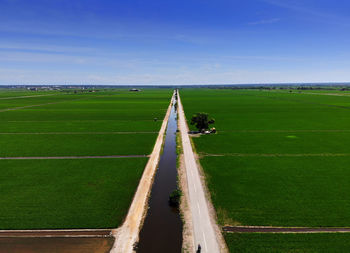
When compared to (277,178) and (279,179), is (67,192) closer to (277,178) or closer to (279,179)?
(277,178)

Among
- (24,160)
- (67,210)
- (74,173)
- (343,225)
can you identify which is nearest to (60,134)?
(24,160)

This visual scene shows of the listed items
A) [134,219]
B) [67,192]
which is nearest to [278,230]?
[134,219]

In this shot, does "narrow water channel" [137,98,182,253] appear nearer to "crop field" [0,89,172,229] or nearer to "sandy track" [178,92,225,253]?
"sandy track" [178,92,225,253]

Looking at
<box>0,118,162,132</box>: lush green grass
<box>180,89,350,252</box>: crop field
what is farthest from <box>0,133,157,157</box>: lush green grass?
<box>180,89,350,252</box>: crop field

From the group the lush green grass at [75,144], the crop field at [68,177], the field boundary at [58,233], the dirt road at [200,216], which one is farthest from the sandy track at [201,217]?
the lush green grass at [75,144]

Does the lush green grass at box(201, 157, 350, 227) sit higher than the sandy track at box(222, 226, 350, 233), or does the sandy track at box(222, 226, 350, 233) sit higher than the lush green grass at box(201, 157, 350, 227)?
the lush green grass at box(201, 157, 350, 227)
